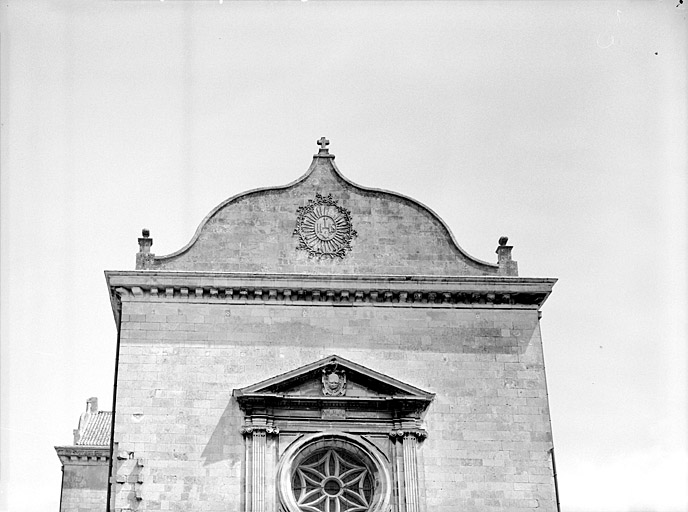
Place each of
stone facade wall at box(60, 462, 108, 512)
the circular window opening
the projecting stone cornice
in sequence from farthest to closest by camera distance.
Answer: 1. stone facade wall at box(60, 462, 108, 512)
2. the projecting stone cornice
3. the circular window opening

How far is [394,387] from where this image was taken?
23688mm

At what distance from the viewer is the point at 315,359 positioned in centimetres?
2403

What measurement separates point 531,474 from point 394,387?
3.47m

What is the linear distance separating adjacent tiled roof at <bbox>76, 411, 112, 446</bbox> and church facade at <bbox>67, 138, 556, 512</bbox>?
41.1ft

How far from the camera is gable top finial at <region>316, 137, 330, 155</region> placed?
26.3 meters

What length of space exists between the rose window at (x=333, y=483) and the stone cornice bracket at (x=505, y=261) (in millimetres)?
5602

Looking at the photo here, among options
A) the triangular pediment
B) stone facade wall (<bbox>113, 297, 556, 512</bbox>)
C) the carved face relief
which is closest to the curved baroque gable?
stone facade wall (<bbox>113, 297, 556, 512</bbox>)

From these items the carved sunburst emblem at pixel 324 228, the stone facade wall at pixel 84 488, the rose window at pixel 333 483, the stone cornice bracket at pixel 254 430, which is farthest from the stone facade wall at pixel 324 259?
the stone facade wall at pixel 84 488

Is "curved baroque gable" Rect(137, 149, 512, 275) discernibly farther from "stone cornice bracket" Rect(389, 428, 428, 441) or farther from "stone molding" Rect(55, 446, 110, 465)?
"stone molding" Rect(55, 446, 110, 465)

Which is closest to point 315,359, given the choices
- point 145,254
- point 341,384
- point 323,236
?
point 341,384

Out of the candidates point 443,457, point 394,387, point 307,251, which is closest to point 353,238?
point 307,251

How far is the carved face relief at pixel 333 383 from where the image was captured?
23672 millimetres

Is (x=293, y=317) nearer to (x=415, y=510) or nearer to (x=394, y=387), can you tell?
(x=394, y=387)

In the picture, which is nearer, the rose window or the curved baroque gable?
the rose window
